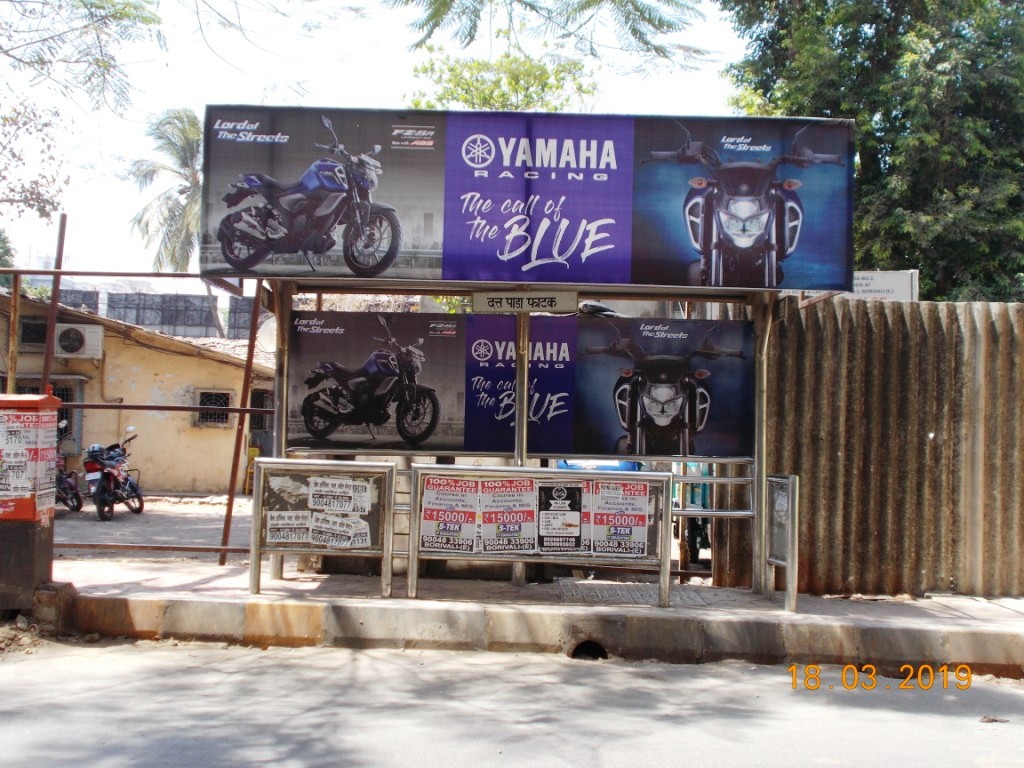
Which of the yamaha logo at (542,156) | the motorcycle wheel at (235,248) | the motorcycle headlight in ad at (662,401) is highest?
the yamaha logo at (542,156)

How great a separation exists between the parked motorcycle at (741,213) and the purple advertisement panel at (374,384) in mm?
2322

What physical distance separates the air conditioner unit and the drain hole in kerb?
1458cm

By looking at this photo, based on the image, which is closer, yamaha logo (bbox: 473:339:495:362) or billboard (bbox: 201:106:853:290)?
billboard (bbox: 201:106:853:290)

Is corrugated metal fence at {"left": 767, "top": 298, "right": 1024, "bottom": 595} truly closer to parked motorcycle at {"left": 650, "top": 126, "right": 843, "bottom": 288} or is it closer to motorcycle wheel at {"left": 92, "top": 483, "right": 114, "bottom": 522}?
parked motorcycle at {"left": 650, "top": 126, "right": 843, "bottom": 288}

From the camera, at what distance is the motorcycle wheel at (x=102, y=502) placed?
14984 millimetres

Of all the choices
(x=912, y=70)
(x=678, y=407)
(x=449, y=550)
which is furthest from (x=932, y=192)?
(x=449, y=550)

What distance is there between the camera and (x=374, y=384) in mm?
Result: 8633

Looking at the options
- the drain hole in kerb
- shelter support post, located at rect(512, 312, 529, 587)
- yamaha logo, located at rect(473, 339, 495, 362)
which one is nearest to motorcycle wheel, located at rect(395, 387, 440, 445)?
yamaha logo, located at rect(473, 339, 495, 362)

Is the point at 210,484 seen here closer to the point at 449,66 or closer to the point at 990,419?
the point at 449,66

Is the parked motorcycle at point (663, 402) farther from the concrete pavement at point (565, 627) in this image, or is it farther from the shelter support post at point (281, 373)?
the shelter support post at point (281, 373)

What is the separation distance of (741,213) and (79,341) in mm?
15016

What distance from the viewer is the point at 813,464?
8.35 meters

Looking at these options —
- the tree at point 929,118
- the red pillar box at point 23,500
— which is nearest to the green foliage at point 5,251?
the tree at point 929,118

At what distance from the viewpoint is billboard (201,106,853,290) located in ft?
24.8
